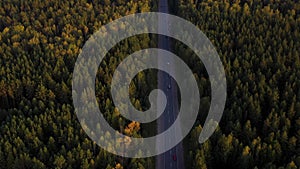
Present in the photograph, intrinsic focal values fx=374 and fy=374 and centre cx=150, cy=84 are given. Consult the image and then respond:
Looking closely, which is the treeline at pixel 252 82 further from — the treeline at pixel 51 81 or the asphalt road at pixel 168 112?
the treeline at pixel 51 81

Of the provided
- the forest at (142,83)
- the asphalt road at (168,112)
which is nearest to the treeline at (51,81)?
the forest at (142,83)

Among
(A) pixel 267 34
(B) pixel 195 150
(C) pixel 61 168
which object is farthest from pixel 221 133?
(A) pixel 267 34

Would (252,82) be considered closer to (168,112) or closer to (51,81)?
(168,112)

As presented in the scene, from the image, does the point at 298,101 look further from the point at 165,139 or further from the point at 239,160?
the point at 165,139

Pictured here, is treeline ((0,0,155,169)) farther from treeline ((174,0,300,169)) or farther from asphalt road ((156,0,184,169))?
treeline ((174,0,300,169))

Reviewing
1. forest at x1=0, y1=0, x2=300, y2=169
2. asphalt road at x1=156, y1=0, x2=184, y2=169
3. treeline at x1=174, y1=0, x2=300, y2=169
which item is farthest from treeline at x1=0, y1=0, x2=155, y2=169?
treeline at x1=174, y1=0, x2=300, y2=169

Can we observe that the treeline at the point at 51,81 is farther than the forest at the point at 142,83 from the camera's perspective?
Yes
